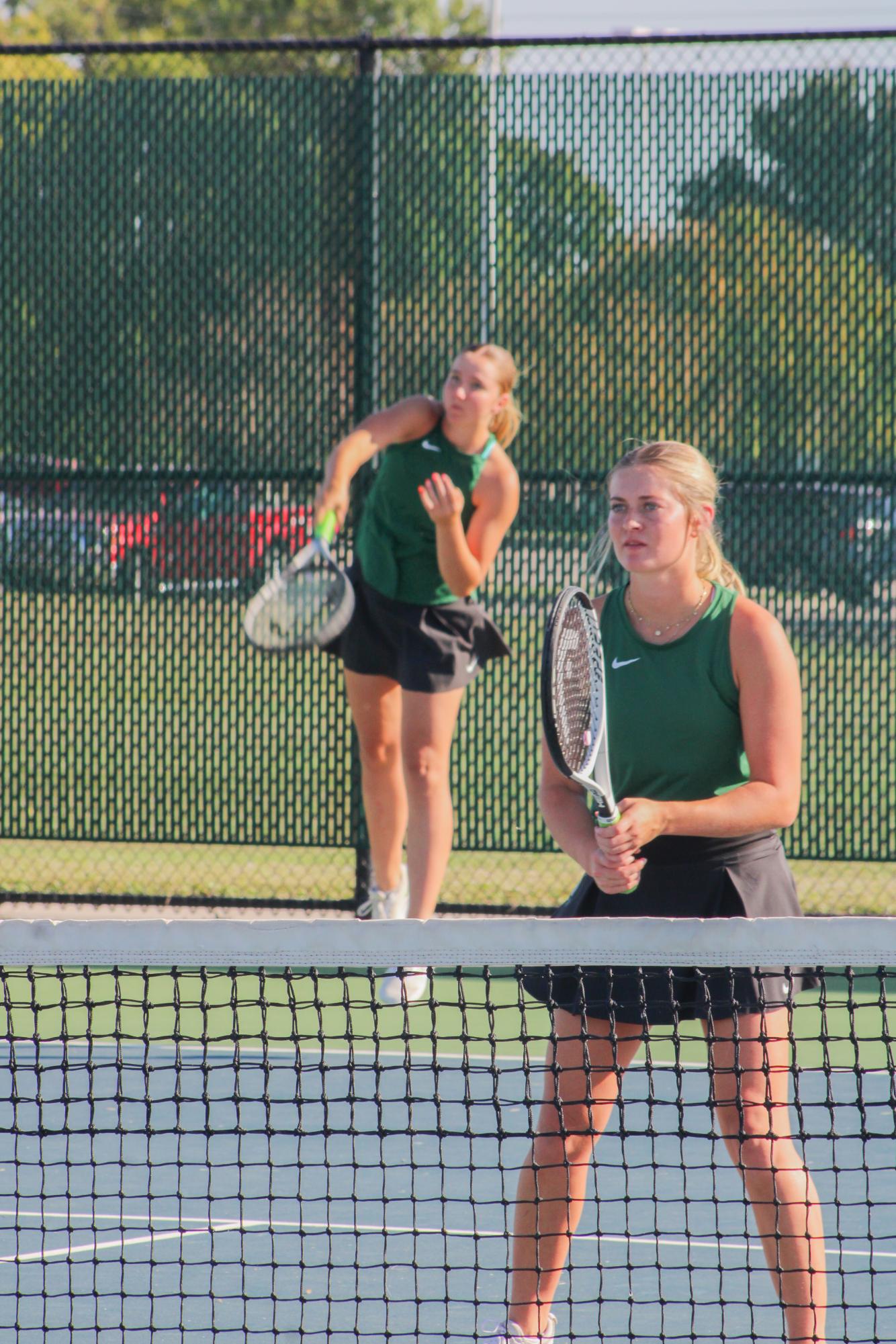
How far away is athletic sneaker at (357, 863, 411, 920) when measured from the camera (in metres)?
4.96

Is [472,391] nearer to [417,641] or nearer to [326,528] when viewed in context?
[326,528]

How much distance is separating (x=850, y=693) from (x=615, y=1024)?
3.11 meters

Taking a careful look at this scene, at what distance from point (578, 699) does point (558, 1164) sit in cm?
70

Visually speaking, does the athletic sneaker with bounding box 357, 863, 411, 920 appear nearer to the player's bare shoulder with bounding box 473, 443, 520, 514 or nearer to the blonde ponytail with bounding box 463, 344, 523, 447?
the player's bare shoulder with bounding box 473, 443, 520, 514

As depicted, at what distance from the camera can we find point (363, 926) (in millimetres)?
2518

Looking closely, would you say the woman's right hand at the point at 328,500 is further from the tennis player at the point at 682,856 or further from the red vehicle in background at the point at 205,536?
the tennis player at the point at 682,856

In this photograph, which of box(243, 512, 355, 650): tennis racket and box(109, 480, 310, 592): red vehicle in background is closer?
box(243, 512, 355, 650): tennis racket

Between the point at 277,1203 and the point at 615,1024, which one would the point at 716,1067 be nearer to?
the point at 615,1024

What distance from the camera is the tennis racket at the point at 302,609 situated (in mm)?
4668

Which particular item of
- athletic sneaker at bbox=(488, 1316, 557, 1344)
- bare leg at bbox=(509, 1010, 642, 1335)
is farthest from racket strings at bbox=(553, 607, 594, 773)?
athletic sneaker at bbox=(488, 1316, 557, 1344)

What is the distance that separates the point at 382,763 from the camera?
4984 millimetres


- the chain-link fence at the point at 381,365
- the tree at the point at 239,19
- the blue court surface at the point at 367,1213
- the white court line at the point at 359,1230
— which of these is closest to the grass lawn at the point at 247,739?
the chain-link fence at the point at 381,365

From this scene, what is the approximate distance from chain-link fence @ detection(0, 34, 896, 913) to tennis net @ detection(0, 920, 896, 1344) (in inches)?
60.7

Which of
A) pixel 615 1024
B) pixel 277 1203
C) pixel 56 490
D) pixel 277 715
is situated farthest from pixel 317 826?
pixel 615 1024
